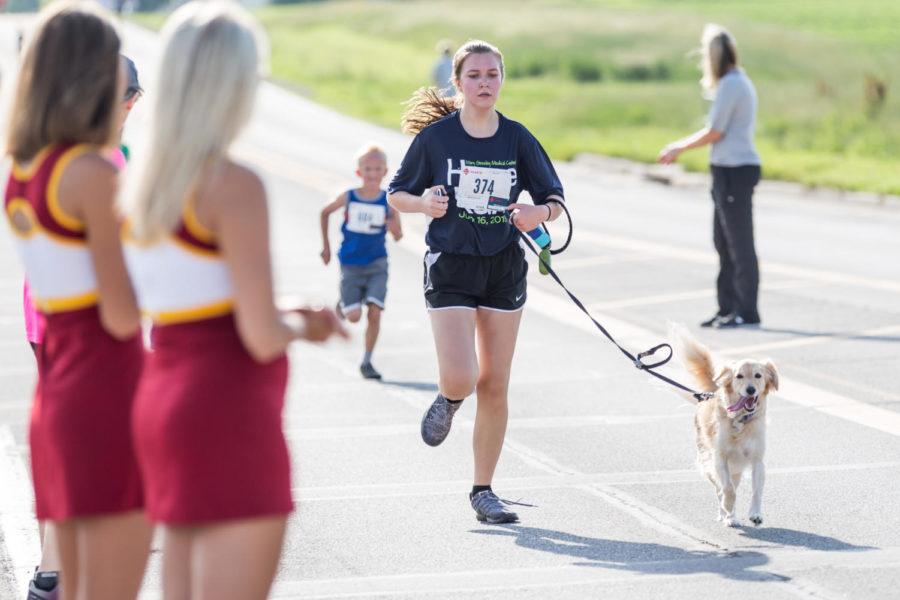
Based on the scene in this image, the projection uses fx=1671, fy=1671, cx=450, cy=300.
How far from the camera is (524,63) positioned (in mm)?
63250

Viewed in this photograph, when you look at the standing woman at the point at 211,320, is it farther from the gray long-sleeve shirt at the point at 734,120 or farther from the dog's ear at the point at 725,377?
the gray long-sleeve shirt at the point at 734,120

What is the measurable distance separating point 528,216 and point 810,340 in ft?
21.4

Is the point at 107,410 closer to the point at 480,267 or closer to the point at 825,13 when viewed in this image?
the point at 480,267

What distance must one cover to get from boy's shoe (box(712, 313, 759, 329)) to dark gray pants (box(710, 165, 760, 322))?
0.03 meters

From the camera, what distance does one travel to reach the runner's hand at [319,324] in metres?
4.13

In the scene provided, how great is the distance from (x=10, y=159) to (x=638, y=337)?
9.88m

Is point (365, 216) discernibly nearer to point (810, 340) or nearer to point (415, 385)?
point (415, 385)

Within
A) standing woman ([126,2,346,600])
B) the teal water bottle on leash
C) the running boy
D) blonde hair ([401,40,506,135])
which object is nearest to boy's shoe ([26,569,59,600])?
standing woman ([126,2,346,600])

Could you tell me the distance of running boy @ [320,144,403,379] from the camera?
1270 cm

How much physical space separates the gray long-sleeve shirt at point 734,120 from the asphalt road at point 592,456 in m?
1.49

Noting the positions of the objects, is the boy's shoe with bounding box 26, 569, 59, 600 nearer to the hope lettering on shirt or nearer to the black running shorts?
the black running shorts

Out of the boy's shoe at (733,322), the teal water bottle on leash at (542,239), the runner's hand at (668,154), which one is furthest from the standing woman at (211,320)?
the boy's shoe at (733,322)

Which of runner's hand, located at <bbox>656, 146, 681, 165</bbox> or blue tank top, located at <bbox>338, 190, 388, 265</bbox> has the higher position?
runner's hand, located at <bbox>656, 146, 681, 165</bbox>

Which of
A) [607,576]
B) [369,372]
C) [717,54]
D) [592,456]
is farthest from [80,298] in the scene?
[717,54]
